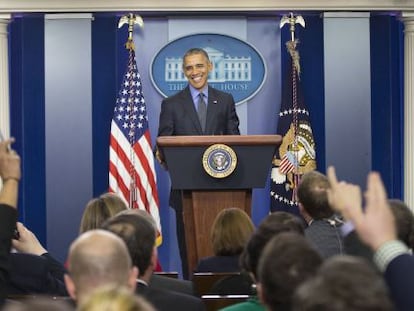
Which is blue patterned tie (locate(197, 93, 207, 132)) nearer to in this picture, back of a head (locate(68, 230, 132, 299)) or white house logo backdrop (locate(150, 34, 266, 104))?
white house logo backdrop (locate(150, 34, 266, 104))

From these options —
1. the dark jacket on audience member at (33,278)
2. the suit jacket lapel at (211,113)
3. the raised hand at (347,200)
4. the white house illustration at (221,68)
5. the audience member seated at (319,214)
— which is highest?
the white house illustration at (221,68)

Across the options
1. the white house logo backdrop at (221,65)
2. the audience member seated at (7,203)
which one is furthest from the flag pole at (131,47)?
the audience member seated at (7,203)

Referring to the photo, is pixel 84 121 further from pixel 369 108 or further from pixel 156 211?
pixel 369 108

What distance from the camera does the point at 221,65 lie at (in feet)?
33.1

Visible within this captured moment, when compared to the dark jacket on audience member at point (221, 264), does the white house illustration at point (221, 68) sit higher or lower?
higher

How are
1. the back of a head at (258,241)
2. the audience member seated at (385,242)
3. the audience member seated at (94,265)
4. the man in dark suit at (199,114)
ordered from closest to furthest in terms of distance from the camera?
the audience member seated at (385,242) → the audience member seated at (94,265) → the back of a head at (258,241) → the man in dark suit at (199,114)

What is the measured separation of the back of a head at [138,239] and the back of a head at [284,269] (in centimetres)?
90

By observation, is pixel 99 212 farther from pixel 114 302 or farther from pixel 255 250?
pixel 114 302

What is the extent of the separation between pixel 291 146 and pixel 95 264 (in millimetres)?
7181

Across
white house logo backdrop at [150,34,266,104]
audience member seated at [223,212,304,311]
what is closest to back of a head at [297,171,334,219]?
audience member seated at [223,212,304,311]

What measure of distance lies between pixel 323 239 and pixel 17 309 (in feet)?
10.3

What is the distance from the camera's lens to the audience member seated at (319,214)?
4730 mm

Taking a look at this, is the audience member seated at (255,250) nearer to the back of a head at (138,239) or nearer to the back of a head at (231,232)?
the back of a head at (138,239)

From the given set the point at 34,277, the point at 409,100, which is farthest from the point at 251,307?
the point at 409,100
